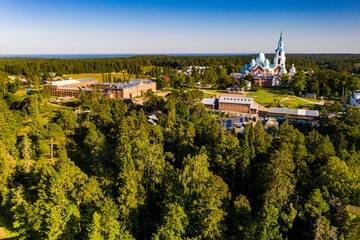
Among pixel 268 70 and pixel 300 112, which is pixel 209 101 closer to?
pixel 300 112

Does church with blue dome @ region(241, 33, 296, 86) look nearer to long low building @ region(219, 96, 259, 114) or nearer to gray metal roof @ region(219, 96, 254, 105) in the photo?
gray metal roof @ region(219, 96, 254, 105)

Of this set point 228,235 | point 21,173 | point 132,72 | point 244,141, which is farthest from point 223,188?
point 132,72

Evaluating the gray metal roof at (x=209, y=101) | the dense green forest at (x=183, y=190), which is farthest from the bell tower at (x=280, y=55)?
the dense green forest at (x=183, y=190)

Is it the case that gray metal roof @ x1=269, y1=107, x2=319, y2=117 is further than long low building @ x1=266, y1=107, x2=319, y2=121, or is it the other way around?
→ gray metal roof @ x1=269, y1=107, x2=319, y2=117

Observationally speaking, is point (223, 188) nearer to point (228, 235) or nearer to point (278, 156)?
point (228, 235)

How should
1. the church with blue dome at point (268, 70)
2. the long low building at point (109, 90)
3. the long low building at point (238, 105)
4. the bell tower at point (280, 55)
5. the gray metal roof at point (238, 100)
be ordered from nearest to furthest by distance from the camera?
1. the long low building at point (238, 105)
2. the gray metal roof at point (238, 100)
3. the long low building at point (109, 90)
4. the church with blue dome at point (268, 70)
5. the bell tower at point (280, 55)

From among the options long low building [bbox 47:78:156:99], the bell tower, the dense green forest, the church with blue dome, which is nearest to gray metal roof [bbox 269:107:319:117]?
the dense green forest

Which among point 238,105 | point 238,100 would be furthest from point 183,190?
point 238,100

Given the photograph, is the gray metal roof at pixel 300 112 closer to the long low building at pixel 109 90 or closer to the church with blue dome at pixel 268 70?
the long low building at pixel 109 90
